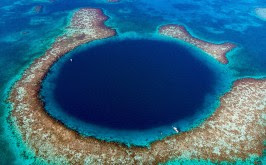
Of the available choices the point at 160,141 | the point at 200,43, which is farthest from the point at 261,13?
the point at 160,141

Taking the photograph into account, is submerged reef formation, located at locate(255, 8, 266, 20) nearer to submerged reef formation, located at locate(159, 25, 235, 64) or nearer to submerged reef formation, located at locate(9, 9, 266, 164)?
submerged reef formation, located at locate(159, 25, 235, 64)

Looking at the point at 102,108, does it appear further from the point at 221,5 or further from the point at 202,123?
the point at 221,5

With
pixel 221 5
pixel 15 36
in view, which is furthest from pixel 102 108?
pixel 221 5

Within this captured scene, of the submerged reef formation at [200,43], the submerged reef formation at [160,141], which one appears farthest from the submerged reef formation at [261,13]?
the submerged reef formation at [160,141]

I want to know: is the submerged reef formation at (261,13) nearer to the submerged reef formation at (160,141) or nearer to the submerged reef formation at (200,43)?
the submerged reef formation at (200,43)

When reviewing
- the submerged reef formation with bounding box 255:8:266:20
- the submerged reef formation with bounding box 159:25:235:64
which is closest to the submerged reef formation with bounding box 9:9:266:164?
the submerged reef formation with bounding box 159:25:235:64
